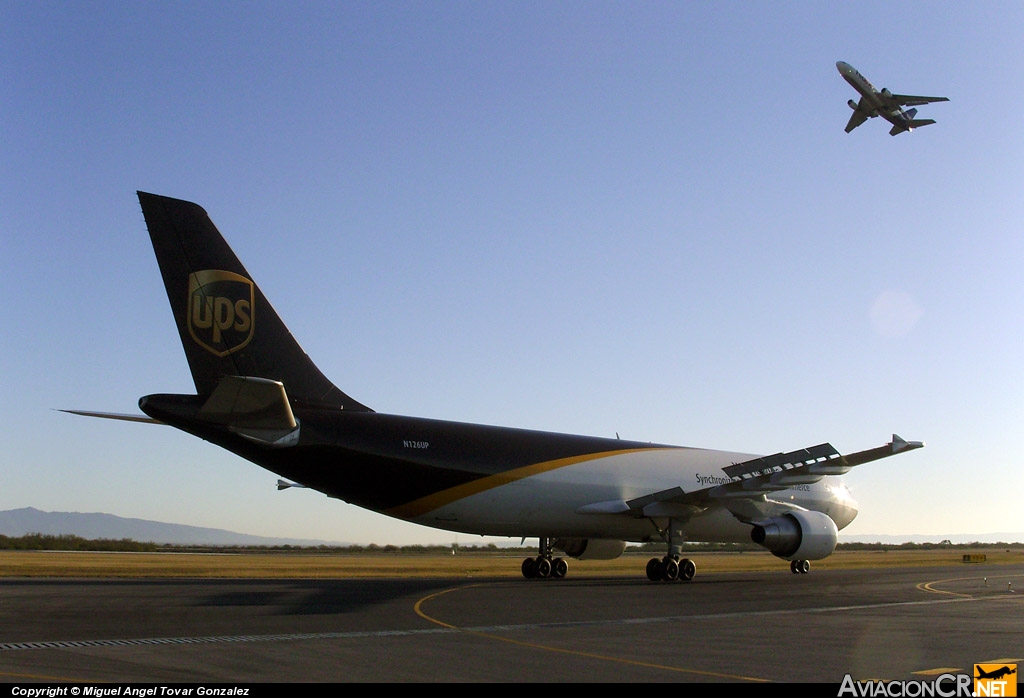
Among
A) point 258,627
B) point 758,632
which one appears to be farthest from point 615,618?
point 258,627

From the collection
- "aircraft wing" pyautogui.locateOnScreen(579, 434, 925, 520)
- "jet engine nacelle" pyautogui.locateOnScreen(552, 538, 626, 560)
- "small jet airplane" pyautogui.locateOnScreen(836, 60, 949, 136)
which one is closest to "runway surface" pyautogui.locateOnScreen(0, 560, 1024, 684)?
"aircraft wing" pyautogui.locateOnScreen(579, 434, 925, 520)

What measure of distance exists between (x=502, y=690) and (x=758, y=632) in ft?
21.3

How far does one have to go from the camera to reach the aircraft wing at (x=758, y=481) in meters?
27.9

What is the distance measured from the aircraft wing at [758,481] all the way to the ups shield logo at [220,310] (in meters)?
11.9

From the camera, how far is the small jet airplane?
40.6 meters

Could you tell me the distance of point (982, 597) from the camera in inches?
913

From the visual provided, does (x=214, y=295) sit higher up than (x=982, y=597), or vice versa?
(x=214, y=295)

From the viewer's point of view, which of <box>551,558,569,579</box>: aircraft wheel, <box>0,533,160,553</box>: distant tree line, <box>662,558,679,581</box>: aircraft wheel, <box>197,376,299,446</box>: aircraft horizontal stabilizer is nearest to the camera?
<box>197,376,299,446</box>: aircraft horizontal stabilizer

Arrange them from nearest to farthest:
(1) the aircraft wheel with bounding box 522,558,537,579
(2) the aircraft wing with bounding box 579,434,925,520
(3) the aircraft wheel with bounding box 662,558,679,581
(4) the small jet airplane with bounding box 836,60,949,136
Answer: (2) the aircraft wing with bounding box 579,434,925,520, (3) the aircraft wheel with bounding box 662,558,679,581, (1) the aircraft wheel with bounding box 522,558,537,579, (4) the small jet airplane with bounding box 836,60,949,136

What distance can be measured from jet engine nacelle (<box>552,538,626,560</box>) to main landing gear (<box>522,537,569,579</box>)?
0.88 metres

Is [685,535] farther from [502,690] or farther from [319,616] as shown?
[502,690]

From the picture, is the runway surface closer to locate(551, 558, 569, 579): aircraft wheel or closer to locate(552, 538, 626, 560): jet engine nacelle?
locate(551, 558, 569, 579): aircraft wheel

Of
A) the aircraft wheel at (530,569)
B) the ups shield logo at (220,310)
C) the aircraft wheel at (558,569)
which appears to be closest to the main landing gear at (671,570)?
the aircraft wheel at (558,569)

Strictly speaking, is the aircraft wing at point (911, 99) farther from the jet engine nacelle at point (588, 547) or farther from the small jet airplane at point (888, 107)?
the jet engine nacelle at point (588, 547)
